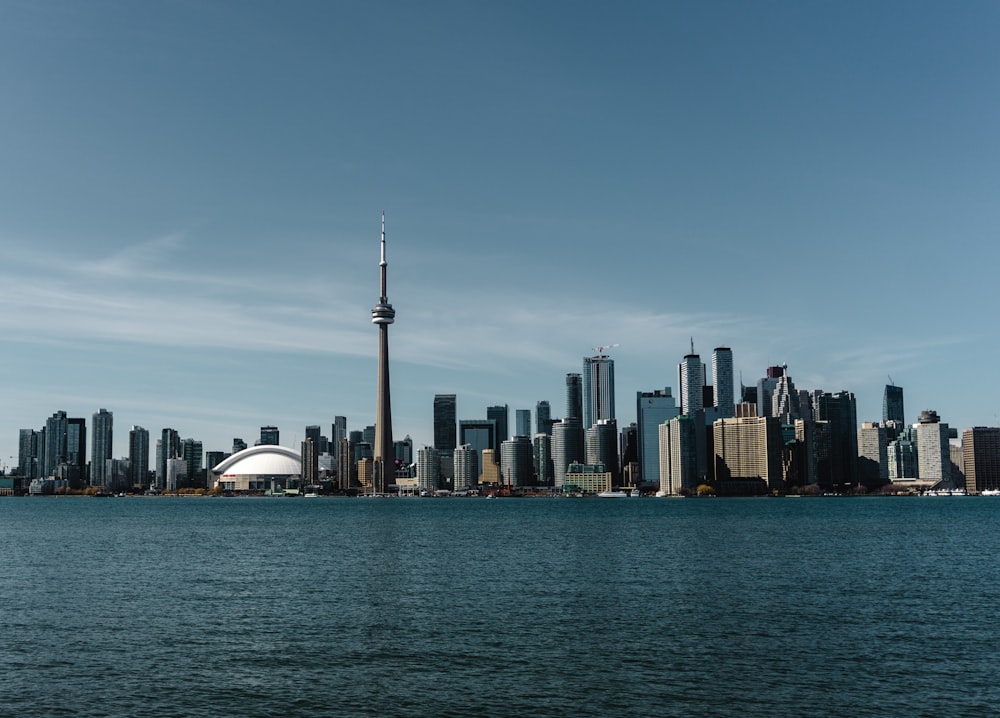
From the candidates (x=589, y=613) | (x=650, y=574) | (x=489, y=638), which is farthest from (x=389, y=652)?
(x=650, y=574)

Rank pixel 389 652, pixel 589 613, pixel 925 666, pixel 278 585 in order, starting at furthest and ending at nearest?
pixel 278 585 < pixel 589 613 < pixel 389 652 < pixel 925 666

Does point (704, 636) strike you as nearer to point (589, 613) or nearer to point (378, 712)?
point (589, 613)

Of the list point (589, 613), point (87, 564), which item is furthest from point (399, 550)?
point (589, 613)

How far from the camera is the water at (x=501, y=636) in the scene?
3828 centimetres

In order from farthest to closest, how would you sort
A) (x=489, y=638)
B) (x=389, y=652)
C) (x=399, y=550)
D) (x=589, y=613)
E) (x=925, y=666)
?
(x=399, y=550)
(x=589, y=613)
(x=489, y=638)
(x=389, y=652)
(x=925, y=666)

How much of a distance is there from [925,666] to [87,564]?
7949 centimetres

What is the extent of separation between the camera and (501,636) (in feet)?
169

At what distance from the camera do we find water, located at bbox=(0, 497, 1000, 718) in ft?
126

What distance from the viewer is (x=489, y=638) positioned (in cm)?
5097

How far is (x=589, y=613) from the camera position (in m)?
59.4

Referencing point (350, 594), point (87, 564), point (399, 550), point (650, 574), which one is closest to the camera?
point (350, 594)

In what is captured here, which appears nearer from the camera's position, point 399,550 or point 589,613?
point 589,613

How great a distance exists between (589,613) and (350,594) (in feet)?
63.9

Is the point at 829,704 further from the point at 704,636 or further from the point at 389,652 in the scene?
the point at 389,652
